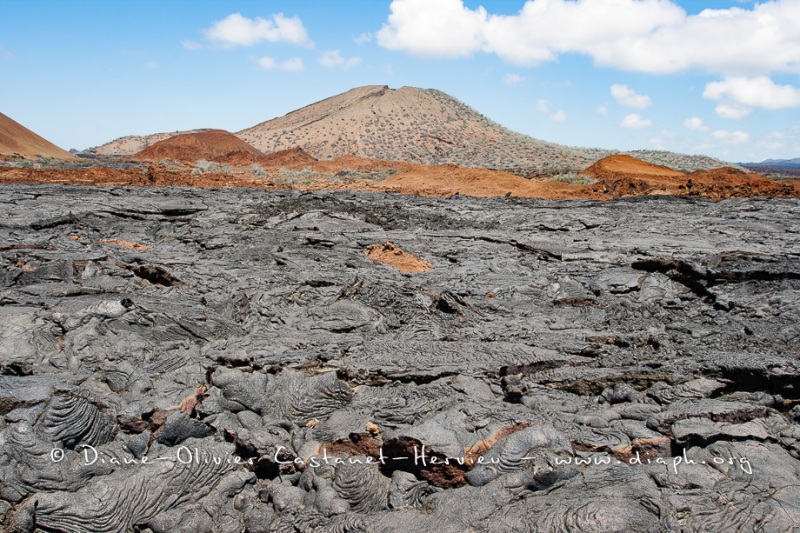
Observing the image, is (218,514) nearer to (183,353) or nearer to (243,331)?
(183,353)

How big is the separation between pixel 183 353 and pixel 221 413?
3.33 feet

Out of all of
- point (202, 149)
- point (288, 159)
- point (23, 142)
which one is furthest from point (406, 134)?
point (23, 142)

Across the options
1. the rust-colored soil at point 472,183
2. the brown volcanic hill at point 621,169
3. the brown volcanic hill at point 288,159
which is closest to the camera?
the rust-colored soil at point 472,183

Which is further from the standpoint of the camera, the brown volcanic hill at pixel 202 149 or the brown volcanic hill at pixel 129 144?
the brown volcanic hill at pixel 129 144

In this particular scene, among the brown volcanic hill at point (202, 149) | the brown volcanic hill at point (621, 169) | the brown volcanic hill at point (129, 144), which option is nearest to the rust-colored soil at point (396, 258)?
the brown volcanic hill at point (621, 169)

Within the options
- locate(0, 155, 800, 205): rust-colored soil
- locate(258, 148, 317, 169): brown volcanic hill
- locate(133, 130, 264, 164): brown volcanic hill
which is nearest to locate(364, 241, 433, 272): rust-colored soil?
locate(0, 155, 800, 205): rust-colored soil

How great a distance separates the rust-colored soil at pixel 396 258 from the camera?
841 cm

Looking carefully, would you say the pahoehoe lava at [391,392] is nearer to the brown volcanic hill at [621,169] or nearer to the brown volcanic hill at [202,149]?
the brown volcanic hill at [621,169]

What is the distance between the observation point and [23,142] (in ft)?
129

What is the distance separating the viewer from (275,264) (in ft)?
26.2

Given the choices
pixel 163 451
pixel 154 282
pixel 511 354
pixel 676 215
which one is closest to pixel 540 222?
pixel 676 215

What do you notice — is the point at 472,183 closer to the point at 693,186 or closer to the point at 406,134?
the point at 693,186

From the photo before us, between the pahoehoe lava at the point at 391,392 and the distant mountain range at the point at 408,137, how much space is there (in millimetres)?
27514

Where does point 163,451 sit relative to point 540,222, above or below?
below
